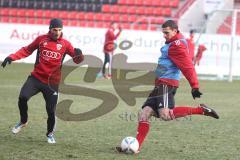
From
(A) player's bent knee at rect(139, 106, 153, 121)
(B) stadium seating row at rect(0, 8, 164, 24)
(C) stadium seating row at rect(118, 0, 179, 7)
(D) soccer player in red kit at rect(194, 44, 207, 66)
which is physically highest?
(A) player's bent knee at rect(139, 106, 153, 121)

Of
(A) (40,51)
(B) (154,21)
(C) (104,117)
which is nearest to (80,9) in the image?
(B) (154,21)

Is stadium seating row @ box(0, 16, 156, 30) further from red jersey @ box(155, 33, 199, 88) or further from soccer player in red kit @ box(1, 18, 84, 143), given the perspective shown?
red jersey @ box(155, 33, 199, 88)

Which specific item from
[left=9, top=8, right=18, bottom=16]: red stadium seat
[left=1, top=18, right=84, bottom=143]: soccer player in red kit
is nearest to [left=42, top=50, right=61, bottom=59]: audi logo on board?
[left=1, top=18, right=84, bottom=143]: soccer player in red kit

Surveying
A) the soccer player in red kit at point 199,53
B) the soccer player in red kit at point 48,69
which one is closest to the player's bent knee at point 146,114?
the soccer player in red kit at point 48,69

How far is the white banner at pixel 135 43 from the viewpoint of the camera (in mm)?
27172

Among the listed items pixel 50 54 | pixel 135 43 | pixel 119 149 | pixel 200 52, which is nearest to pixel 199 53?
pixel 200 52

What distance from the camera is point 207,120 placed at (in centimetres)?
1298

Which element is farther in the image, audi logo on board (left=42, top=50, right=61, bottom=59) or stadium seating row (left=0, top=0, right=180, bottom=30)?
stadium seating row (left=0, top=0, right=180, bottom=30)

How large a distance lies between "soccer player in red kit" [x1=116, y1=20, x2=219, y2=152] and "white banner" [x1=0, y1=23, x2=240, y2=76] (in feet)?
59.1

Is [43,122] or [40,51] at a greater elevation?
[40,51]

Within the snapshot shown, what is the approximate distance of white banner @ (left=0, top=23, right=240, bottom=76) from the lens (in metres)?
27.2

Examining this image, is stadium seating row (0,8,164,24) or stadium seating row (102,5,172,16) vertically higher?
stadium seating row (102,5,172,16)

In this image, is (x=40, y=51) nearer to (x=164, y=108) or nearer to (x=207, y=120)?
(x=164, y=108)

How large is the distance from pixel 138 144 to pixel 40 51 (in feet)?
6.72
